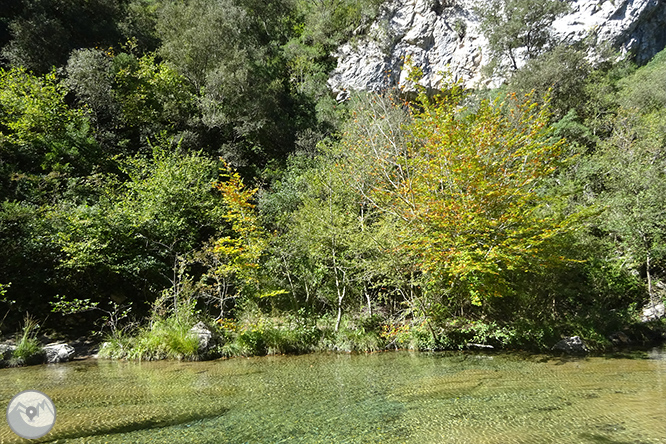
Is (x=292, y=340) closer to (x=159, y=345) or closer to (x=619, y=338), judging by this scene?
(x=159, y=345)

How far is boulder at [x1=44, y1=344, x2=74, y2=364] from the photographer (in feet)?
24.7

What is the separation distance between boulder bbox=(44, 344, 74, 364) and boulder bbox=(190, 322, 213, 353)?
2525 millimetres

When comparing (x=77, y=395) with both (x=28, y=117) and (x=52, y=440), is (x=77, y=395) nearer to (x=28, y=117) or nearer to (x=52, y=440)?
(x=52, y=440)

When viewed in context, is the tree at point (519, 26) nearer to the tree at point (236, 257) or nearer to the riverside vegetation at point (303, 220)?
the riverside vegetation at point (303, 220)

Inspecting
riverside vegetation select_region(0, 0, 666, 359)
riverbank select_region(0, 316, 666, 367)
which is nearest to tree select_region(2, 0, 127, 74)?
riverside vegetation select_region(0, 0, 666, 359)

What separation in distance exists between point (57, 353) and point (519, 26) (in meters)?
24.7

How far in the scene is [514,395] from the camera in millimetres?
4551

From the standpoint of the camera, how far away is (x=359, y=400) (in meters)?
4.44

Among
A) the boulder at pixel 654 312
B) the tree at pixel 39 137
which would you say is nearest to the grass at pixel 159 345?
the tree at pixel 39 137

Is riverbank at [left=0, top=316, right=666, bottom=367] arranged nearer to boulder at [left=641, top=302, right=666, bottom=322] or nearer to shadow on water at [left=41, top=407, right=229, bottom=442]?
boulder at [left=641, top=302, right=666, bottom=322]

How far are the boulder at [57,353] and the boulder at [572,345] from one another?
10.3 metres

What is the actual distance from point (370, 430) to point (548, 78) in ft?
66.5

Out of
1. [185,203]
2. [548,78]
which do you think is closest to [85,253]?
[185,203]

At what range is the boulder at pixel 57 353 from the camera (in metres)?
7.53
